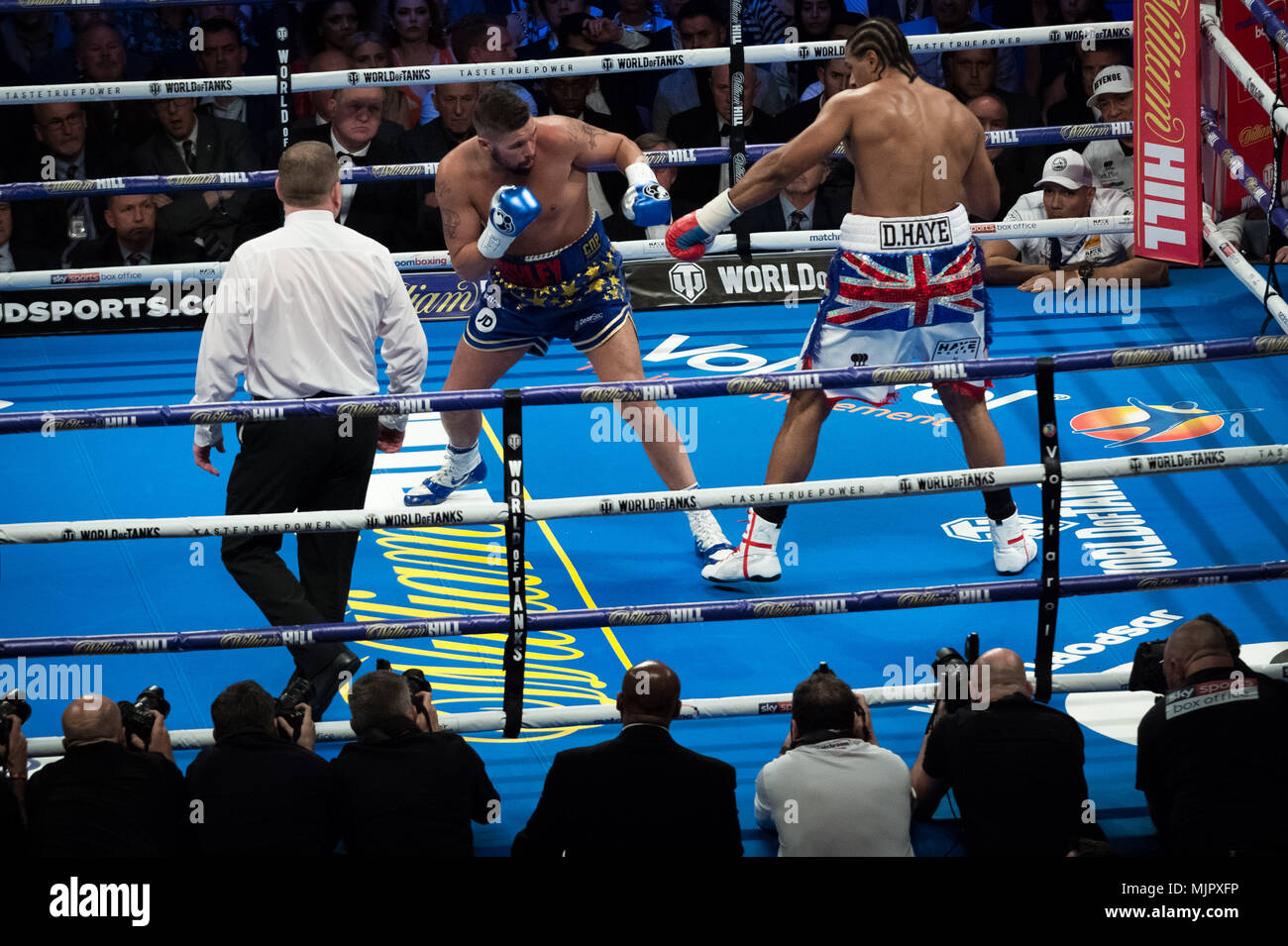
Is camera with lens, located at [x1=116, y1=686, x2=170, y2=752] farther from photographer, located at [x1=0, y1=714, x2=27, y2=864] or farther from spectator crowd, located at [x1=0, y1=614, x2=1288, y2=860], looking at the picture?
photographer, located at [x1=0, y1=714, x2=27, y2=864]

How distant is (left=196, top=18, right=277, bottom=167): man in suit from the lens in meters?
7.20

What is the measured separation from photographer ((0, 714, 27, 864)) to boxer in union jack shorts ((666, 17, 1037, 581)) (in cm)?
201

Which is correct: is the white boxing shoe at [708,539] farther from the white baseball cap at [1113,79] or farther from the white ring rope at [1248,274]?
the white baseball cap at [1113,79]

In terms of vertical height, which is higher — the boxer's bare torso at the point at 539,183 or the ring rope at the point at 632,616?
the boxer's bare torso at the point at 539,183

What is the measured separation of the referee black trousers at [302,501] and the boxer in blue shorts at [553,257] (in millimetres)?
936

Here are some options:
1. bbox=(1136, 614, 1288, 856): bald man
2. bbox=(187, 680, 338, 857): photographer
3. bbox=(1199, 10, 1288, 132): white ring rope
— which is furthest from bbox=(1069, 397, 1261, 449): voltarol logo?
bbox=(187, 680, 338, 857): photographer

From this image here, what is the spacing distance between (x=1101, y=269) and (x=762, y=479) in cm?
212

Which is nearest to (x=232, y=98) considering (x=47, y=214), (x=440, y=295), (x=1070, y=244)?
(x=47, y=214)

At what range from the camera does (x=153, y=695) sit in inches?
150

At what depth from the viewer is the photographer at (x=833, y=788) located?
11.3 ft

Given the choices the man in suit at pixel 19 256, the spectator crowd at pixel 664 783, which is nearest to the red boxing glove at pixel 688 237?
the spectator crowd at pixel 664 783
